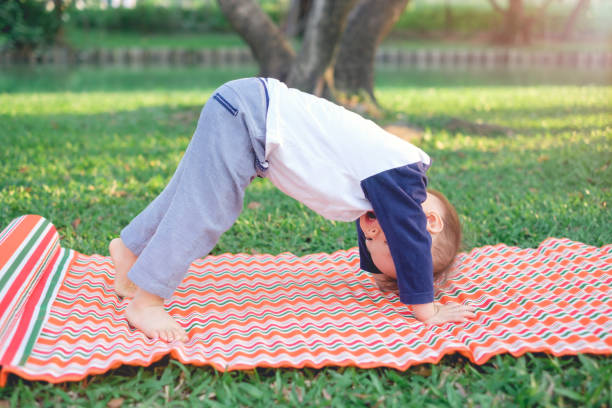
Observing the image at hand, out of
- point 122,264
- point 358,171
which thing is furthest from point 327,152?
point 122,264

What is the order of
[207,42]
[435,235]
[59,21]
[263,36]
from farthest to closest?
[207,42], [59,21], [263,36], [435,235]

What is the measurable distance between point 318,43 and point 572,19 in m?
20.3

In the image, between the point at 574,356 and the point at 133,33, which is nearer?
the point at 574,356

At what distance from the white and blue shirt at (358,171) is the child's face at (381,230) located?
0.11 meters

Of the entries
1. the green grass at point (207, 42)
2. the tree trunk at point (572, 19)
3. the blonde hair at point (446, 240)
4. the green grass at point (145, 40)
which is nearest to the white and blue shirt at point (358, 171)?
the blonde hair at point (446, 240)

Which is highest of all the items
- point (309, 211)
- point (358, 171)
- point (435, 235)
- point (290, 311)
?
point (358, 171)

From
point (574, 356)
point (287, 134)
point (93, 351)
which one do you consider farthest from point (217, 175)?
point (574, 356)

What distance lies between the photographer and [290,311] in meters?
2.48

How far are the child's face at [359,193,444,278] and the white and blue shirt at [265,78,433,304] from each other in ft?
0.35

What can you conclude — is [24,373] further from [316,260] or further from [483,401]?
[316,260]

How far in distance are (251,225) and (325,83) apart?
3.16 meters

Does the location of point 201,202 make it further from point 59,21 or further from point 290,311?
point 59,21

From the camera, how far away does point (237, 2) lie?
21.3 feet

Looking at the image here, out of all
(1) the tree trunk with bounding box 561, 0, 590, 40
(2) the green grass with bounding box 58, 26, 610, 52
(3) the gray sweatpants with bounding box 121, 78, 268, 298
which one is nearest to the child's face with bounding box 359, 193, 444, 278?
(3) the gray sweatpants with bounding box 121, 78, 268, 298
